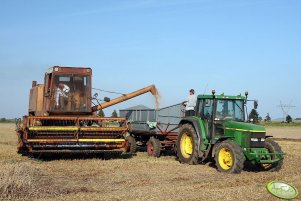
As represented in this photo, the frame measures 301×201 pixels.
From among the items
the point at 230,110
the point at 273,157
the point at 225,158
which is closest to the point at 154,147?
the point at 230,110

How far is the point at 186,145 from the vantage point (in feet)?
46.4

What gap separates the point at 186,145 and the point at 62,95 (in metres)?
5.03

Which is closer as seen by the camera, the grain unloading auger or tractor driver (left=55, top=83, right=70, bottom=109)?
the grain unloading auger

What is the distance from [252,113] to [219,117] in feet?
3.34

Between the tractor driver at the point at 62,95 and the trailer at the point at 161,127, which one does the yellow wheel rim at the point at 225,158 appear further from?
the tractor driver at the point at 62,95

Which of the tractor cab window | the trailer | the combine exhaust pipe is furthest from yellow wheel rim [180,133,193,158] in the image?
the combine exhaust pipe

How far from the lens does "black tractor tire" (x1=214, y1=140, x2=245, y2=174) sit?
1133 centimetres

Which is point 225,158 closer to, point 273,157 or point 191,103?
point 273,157

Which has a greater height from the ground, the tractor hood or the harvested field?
the tractor hood

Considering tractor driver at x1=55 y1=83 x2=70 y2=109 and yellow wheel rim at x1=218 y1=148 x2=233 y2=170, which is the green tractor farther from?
tractor driver at x1=55 y1=83 x2=70 y2=109

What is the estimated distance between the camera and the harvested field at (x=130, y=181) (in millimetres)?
7855

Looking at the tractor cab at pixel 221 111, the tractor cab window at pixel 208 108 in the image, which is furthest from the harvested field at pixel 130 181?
the tractor cab window at pixel 208 108

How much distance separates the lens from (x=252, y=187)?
9008 millimetres

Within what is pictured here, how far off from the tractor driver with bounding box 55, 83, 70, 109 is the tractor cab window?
5506 mm
